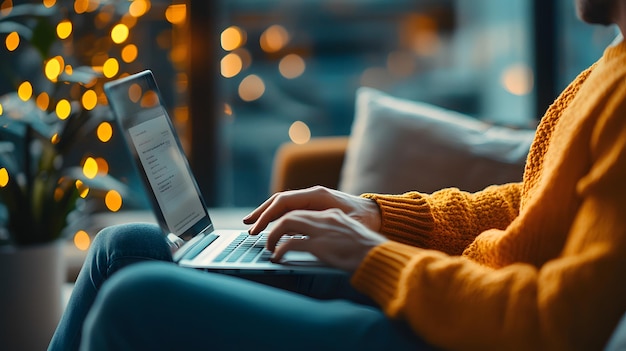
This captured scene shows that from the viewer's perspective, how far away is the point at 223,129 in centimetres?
288

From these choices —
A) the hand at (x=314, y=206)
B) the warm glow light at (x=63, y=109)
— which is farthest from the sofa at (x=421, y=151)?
the warm glow light at (x=63, y=109)

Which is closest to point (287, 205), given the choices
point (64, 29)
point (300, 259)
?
point (300, 259)

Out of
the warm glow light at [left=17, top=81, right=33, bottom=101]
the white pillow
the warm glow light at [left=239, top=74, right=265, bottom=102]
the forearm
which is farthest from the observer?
the warm glow light at [left=239, top=74, right=265, bottom=102]

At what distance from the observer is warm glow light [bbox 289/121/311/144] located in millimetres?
3102

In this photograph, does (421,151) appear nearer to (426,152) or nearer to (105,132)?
(426,152)

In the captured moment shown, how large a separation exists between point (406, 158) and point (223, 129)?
1290 millimetres

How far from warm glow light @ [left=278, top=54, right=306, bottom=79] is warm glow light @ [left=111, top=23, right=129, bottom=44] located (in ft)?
2.37

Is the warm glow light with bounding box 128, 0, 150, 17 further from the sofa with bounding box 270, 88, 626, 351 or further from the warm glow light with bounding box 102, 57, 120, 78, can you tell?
the sofa with bounding box 270, 88, 626, 351

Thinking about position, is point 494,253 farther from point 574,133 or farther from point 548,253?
point 574,133

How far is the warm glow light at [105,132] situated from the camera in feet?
8.70

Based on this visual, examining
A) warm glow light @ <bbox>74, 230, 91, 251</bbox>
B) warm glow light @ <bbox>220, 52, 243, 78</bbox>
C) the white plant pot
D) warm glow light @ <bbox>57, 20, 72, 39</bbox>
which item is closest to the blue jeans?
the white plant pot

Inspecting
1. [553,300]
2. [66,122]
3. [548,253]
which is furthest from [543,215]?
[66,122]

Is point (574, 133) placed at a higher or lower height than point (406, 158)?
higher

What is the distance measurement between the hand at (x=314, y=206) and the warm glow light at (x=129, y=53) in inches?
70.3
